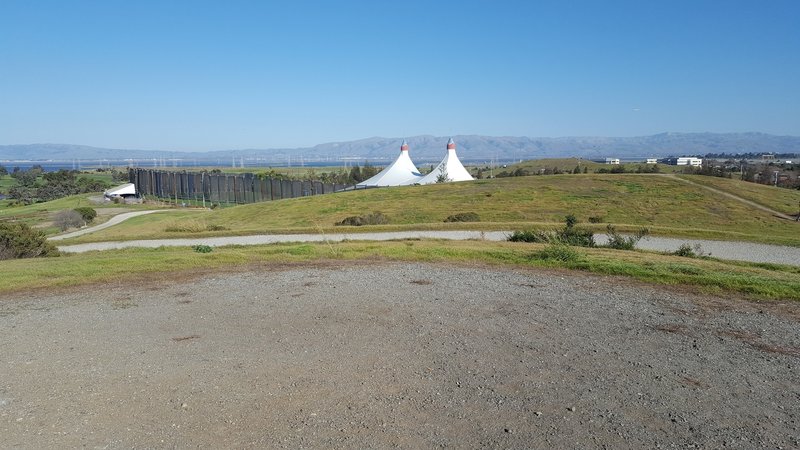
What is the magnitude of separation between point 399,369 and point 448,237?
15665mm

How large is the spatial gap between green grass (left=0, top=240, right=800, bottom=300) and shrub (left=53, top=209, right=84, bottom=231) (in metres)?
28.4

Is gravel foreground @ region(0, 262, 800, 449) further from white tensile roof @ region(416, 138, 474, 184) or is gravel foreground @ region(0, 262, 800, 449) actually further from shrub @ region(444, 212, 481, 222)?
white tensile roof @ region(416, 138, 474, 184)

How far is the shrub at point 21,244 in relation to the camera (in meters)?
15.9

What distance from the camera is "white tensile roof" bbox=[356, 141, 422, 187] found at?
186 ft

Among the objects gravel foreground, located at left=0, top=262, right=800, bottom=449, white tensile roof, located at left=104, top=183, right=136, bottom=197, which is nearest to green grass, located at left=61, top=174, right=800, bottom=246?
gravel foreground, located at left=0, top=262, right=800, bottom=449

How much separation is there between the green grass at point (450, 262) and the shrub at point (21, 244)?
86.7 inches

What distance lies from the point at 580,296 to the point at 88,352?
23.4ft

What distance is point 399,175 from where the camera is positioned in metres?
58.1

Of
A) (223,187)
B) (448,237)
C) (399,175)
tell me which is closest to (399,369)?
(448,237)

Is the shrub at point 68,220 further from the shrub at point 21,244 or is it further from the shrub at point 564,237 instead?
the shrub at point 564,237

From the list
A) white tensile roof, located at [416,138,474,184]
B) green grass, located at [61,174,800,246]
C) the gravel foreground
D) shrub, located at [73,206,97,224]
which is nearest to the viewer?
the gravel foreground

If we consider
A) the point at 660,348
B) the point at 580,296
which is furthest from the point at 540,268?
the point at 660,348

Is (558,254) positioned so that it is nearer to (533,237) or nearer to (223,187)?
(533,237)

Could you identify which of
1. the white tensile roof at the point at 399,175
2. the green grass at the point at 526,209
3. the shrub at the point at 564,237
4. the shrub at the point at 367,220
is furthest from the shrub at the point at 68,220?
the shrub at the point at 564,237
